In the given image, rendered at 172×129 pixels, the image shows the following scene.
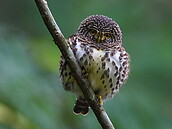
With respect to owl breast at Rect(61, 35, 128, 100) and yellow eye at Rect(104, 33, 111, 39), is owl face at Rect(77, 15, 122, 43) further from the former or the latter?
owl breast at Rect(61, 35, 128, 100)

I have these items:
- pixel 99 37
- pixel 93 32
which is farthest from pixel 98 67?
pixel 93 32

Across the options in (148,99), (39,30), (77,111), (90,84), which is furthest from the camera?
(39,30)

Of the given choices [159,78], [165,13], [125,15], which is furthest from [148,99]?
[165,13]

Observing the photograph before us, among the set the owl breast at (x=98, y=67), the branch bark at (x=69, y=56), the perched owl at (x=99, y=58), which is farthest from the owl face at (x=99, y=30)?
the branch bark at (x=69, y=56)

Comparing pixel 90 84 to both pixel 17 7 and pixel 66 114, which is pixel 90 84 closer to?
pixel 66 114

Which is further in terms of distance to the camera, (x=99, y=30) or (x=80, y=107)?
(x=80, y=107)

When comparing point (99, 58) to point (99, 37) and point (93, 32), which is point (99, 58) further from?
point (93, 32)
